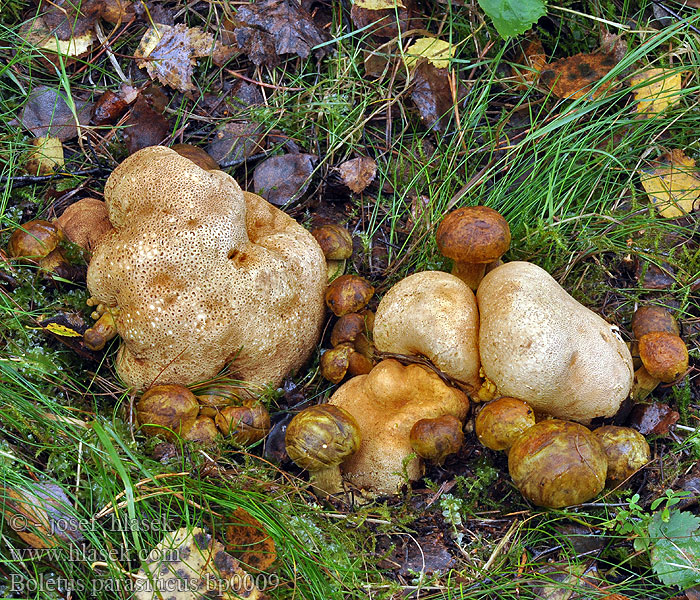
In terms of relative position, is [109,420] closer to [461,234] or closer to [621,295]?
[461,234]

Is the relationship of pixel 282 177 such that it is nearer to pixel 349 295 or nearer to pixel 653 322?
pixel 349 295

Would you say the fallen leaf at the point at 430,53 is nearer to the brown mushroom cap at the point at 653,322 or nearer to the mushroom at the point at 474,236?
the mushroom at the point at 474,236

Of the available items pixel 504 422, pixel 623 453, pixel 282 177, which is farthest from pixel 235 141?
pixel 623 453

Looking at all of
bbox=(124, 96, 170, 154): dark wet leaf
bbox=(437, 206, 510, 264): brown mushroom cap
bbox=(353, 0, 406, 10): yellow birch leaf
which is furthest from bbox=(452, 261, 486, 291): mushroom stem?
bbox=(124, 96, 170, 154): dark wet leaf

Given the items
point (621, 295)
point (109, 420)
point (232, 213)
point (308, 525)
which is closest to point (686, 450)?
point (621, 295)

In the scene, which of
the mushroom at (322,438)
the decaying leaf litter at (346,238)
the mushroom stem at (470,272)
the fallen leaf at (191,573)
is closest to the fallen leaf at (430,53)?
the decaying leaf litter at (346,238)

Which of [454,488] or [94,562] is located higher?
[94,562]
